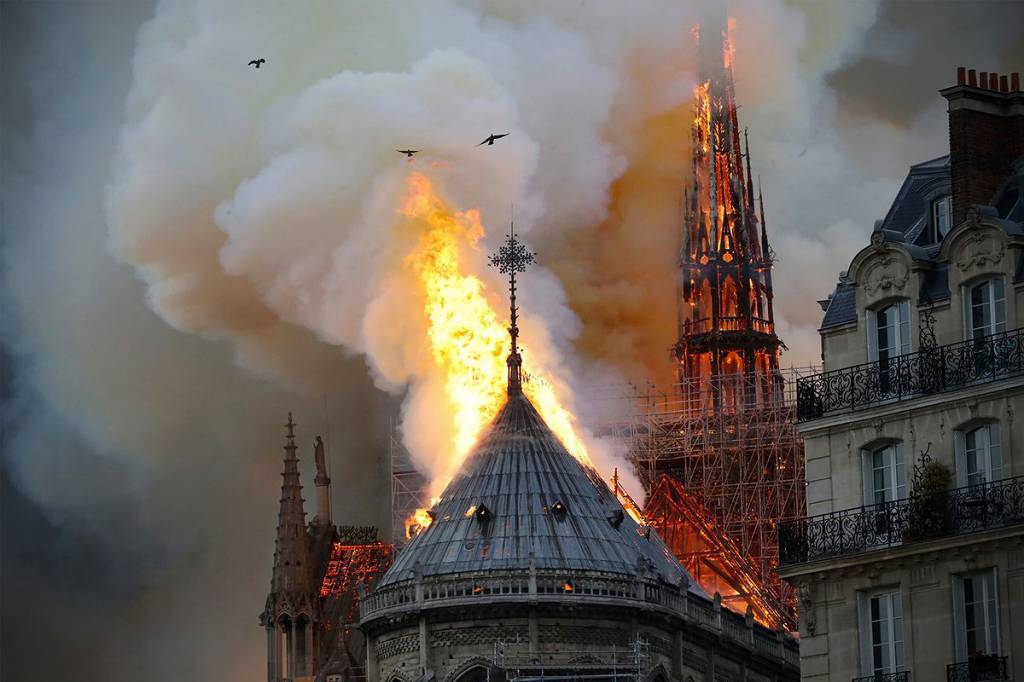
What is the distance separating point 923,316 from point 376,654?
29.1 m

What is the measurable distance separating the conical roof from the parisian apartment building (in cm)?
2306

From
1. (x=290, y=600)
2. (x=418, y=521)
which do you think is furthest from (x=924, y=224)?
(x=290, y=600)

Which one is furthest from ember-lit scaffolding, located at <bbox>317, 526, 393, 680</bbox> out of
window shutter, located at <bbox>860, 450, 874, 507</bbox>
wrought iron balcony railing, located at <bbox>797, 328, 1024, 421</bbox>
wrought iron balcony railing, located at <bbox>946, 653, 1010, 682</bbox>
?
wrought iron balcony railing, located at <bbox>946, 653, 1010, 682</bbox>

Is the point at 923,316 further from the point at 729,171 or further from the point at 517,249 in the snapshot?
the point at 729,171

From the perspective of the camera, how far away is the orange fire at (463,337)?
10450 centimetres

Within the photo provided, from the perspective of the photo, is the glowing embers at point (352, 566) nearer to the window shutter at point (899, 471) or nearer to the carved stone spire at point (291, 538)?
the carved stone spire at point (291, 538)

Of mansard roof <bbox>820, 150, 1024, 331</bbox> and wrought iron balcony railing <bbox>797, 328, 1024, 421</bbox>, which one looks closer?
wrought iron balcony railing <bbox>797, 328, 1024, 421</bbox>

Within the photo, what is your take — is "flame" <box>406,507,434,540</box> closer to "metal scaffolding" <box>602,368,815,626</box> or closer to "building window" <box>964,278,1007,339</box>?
"metal scaffolding" <box>602,368,815,626</box>

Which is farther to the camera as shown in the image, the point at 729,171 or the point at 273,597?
the point at 729,171

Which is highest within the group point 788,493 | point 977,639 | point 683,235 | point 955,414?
point 683,235

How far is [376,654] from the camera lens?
95625mm

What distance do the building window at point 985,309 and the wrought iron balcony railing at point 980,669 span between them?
658 centimetres

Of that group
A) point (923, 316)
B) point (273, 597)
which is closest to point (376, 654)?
point (273, 597)

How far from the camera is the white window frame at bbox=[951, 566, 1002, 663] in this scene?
6706cm
